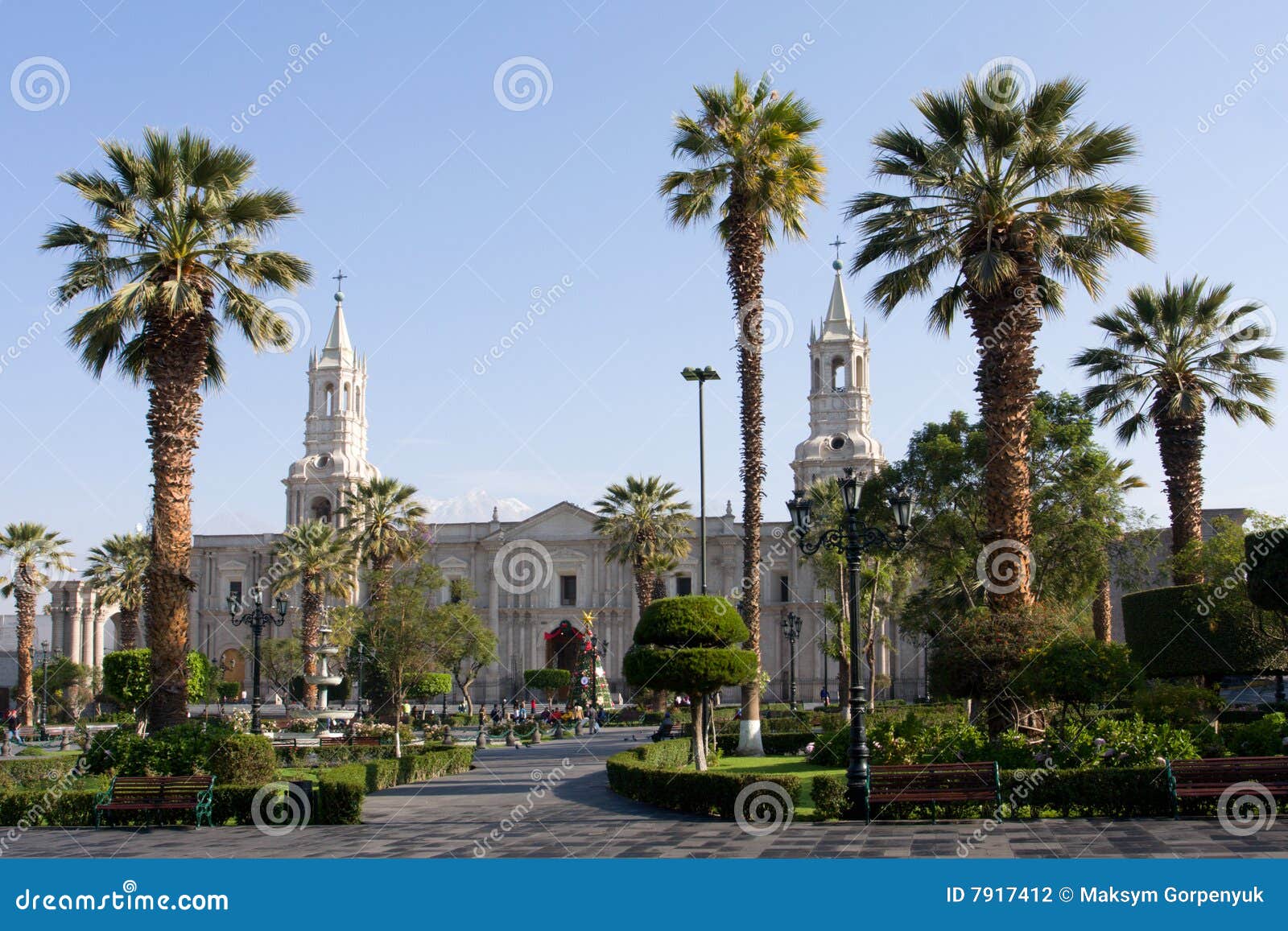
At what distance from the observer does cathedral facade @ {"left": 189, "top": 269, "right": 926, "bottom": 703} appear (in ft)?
197

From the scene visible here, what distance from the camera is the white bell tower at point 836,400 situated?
58938 millimetres

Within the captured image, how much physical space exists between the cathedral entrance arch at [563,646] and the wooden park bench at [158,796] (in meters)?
49.5

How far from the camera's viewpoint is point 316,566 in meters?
49.5

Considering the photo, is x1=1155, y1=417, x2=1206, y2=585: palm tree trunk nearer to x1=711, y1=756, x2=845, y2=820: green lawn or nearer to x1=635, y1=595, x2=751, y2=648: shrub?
x1=711, y1=756, x2=845, y2=820: green lawn

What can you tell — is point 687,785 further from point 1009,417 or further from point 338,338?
point 338,338

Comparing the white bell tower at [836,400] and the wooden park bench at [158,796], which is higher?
the white bell tower at [836,400]

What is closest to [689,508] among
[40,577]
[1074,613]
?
[1074,613]

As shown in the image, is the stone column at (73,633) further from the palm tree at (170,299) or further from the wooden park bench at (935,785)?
the wooden park bench at (935,785)

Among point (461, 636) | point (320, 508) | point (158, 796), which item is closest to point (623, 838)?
point (158, 796)

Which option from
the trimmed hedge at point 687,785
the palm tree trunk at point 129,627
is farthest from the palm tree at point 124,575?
the trimmed hedge at point 687,785

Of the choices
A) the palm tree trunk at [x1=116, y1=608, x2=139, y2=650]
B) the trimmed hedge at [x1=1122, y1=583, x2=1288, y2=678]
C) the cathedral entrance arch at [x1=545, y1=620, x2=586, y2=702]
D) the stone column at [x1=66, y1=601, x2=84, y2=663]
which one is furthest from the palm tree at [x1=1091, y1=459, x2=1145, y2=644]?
the stone column at [x1=66, y1=601, x2=84, y2=663]

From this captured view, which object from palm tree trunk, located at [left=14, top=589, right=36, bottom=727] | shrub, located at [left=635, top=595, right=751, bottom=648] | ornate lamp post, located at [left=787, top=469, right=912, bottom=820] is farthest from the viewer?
palm tree trunk, located at [left=14, top=589, right=36, bottom=727]

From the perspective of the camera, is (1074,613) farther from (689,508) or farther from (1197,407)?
(689,508)

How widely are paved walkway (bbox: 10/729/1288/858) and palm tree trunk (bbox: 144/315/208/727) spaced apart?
3.42 meters
